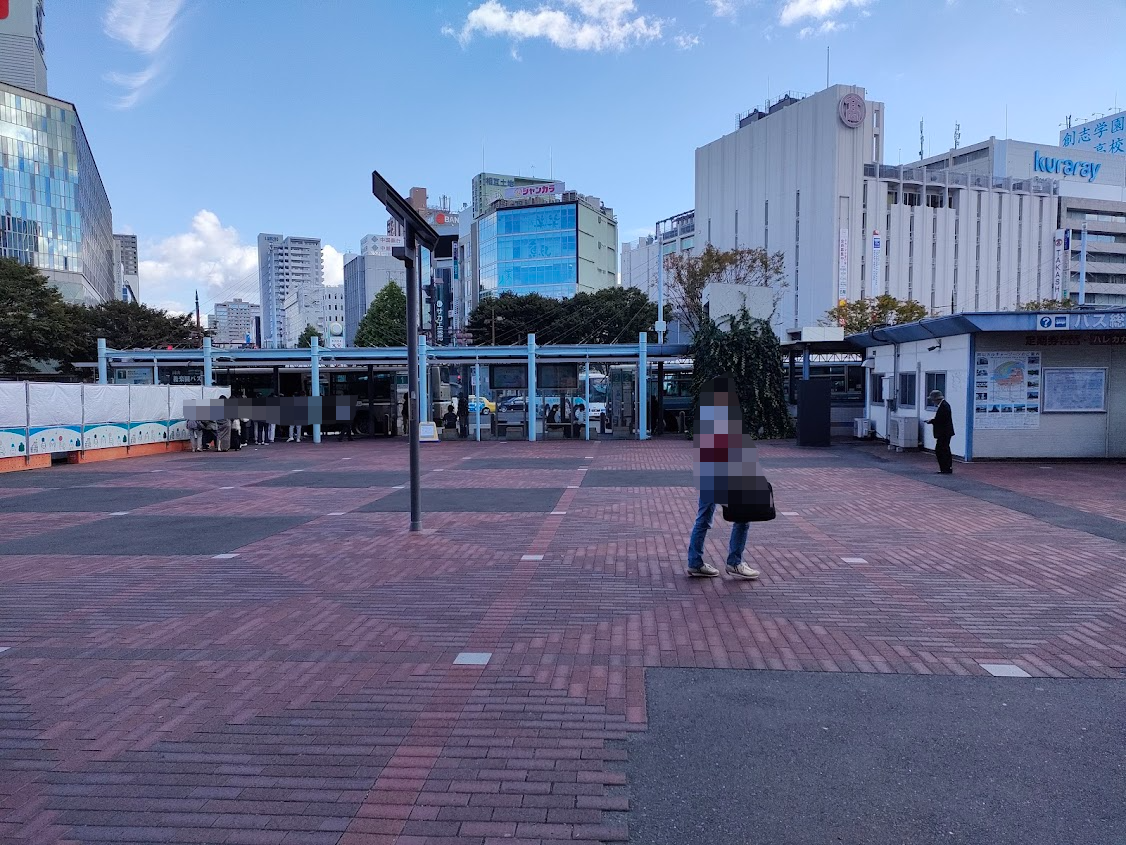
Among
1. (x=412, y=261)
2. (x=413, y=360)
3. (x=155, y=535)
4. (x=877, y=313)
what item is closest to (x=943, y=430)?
(x=413, y=360)

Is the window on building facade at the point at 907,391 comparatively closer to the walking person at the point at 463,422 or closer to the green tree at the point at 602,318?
the walking person at the point at 463,422

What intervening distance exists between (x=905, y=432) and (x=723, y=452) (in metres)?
13.8

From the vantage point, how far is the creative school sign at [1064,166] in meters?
73.4

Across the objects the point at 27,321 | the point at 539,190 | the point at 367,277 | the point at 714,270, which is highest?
the point at 539,190

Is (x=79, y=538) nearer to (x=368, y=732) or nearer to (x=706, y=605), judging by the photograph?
(x=368, y=732)

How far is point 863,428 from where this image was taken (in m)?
22.9

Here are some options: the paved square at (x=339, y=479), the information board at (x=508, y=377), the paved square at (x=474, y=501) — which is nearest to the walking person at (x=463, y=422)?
the information board at (x=508, y=377)

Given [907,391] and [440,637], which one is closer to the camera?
[440,637]

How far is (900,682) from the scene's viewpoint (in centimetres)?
441

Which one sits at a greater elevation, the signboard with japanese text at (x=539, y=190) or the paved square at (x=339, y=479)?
the signboard with japanese text at (x=539, y=190)

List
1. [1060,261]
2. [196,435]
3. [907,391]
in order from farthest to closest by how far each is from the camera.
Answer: [1060,261], [196,435], [907,391]

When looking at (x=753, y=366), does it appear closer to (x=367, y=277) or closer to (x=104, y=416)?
(x=104, y=416)

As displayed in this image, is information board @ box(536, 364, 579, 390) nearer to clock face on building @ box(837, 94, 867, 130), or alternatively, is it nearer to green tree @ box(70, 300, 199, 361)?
green tree @ box(70, 300, 199, 361)

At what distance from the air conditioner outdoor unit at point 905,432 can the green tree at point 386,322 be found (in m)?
46.4
